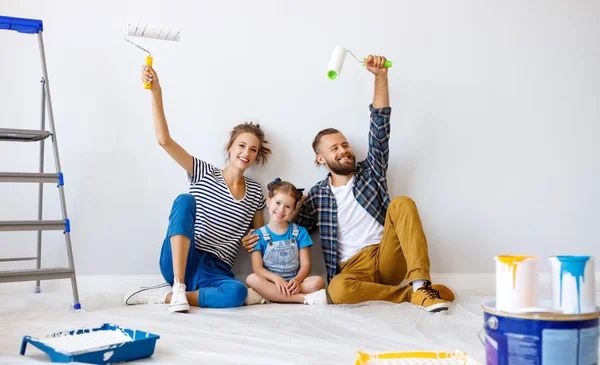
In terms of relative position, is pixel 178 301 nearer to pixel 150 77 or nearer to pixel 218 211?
pixel 218 211

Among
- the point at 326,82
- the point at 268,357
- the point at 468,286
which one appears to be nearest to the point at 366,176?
the point at 326,82

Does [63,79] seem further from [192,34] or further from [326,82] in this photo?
[326,82]

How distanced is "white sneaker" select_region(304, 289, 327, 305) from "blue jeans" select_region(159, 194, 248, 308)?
25 centimetres

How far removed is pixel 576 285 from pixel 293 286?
1.43 m

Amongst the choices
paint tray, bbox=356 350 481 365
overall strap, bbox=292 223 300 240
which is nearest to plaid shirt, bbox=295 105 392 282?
overall strap, bbox=292 223 300 240

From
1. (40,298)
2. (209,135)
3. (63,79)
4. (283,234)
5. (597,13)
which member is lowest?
(40,298)

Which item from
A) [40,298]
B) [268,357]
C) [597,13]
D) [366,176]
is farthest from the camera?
[597,13]

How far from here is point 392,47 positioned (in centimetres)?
267

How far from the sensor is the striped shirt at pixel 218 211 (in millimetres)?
2475

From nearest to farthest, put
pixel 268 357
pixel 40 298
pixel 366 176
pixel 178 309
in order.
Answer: pixel 268 357 < pixel 178 309 < pixel 40 298 < pixel 366 176

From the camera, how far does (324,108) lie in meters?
2.65

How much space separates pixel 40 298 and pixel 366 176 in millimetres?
1478

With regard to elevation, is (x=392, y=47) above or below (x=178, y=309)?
above

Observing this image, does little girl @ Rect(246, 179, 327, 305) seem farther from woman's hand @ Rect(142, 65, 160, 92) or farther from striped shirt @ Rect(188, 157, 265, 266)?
woman's hand @ Rect(142, 65, 160, 92)
